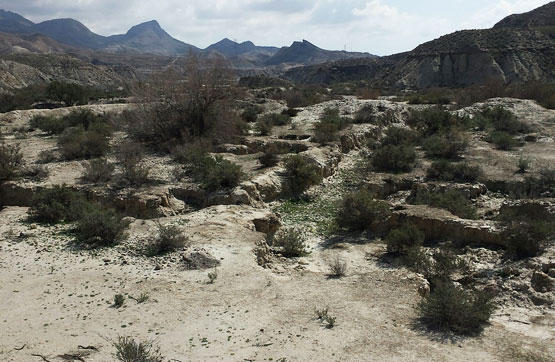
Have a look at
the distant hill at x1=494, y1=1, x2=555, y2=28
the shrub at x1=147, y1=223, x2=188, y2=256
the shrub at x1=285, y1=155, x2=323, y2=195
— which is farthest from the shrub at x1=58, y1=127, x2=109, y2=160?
the distant hill at x1=494, y1=1, x2=555, y2=28

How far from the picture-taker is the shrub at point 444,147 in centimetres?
1605

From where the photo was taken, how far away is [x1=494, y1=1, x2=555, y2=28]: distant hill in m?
64.4

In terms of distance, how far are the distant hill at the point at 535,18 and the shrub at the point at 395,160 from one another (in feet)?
206

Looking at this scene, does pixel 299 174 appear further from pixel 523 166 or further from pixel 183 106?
pixel 523 166

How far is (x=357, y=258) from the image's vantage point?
345 inches

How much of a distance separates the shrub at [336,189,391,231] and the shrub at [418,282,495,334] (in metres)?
4.14

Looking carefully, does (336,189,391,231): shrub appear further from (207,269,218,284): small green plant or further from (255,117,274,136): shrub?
(255,117,274,136): shrub

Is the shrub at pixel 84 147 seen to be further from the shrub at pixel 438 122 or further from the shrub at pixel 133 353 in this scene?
the shrub at pixel 438 122

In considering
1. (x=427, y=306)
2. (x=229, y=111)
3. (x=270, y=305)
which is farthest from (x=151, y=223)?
(x=229, y=111)

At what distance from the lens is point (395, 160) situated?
1506cm

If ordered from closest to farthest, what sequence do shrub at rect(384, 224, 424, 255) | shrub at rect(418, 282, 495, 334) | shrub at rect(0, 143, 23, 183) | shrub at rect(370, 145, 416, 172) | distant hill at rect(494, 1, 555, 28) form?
shrub at rect(418, 282, 495, 334) → shrub at rect(384, 224, 424, 255) → shrub at rect(0, 143, 23, 183) → shrub at rect(370, 145, 416, 172) → distant hill at rect(494, 1, 555, 28)

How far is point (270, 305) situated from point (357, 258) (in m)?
2.75

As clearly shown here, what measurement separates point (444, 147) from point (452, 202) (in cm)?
615

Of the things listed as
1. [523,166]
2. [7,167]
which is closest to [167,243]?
[7,167]
